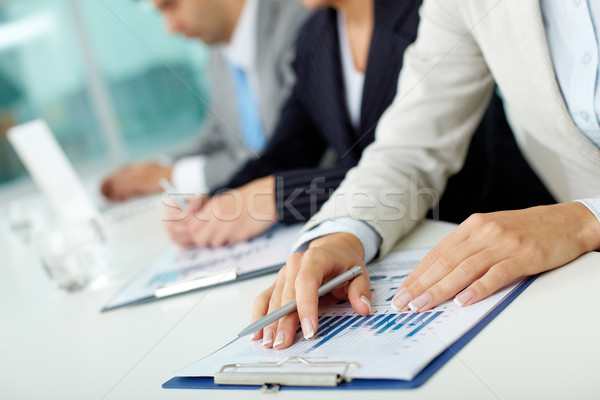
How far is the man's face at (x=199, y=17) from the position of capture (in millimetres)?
1918

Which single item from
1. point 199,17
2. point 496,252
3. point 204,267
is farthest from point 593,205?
point 199,17

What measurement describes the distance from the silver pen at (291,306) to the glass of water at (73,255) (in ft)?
1.61

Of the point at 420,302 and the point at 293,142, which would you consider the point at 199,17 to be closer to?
the point at 293,142

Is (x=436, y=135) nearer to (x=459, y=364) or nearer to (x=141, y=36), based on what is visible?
(x=459, y=364)

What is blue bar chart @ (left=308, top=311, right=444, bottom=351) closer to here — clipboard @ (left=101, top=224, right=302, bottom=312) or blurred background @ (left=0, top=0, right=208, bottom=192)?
clipboard @ (left=101, top=224, right=302, bottom=312)

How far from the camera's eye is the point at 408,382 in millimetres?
419

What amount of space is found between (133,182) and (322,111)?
661 mm

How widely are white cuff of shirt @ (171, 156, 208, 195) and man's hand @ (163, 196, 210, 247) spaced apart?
492 millimetres

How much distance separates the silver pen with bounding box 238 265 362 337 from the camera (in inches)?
21.8

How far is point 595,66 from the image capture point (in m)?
0.68

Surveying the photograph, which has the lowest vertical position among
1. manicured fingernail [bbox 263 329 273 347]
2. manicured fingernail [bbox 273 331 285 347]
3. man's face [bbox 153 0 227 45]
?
manicured fingernail [bbox 263 329 273 347]

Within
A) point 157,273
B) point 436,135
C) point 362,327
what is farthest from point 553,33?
point 157,273

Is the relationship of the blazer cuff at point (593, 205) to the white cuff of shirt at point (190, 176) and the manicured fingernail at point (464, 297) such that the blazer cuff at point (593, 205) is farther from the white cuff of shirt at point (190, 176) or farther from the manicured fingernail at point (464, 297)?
the white cuff of shirt at point (190, 176)

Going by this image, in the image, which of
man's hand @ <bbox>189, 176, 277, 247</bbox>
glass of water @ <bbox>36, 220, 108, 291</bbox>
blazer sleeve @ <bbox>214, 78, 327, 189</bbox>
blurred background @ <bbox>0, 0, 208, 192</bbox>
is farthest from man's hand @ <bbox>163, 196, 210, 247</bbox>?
blurred background @ <bbox>0, 0, 208, 192</bbox>
